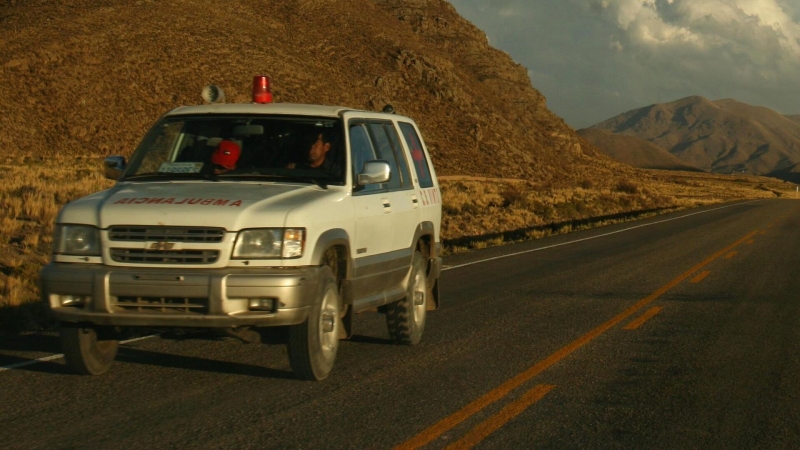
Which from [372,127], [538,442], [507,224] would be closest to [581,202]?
[507,224]

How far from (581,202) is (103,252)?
39.1m

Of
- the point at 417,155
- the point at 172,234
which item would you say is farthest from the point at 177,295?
the point at 417,155

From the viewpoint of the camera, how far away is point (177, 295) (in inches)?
266

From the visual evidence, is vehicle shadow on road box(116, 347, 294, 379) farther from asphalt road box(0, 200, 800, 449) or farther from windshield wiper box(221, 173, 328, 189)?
windshield wiper box(221, 173, 328, 189)

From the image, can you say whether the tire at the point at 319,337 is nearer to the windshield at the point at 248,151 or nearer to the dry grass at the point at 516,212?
the windshield at the point at 248,151

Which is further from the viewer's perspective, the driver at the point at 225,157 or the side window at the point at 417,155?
the side window at the point at 417,155

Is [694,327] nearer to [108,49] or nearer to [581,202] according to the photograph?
[581,202]

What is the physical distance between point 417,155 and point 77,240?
3878 mm

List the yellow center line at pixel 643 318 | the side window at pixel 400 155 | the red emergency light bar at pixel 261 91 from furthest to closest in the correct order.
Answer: the yellow center line at pixel 643 318 < the side window at pixel 400 155 < the red emergency light bar at pixel 261 91

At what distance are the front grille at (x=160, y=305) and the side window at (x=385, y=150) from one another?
2605 millimetres

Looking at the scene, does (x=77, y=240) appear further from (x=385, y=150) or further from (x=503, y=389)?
(x=503, y=389)

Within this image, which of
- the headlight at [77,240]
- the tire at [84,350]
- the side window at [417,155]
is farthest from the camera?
the side window at [417,155]

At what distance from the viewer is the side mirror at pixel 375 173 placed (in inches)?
314

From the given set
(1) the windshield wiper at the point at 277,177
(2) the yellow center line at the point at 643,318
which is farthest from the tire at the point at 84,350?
(2) the yellow center line at the point at 643,318
